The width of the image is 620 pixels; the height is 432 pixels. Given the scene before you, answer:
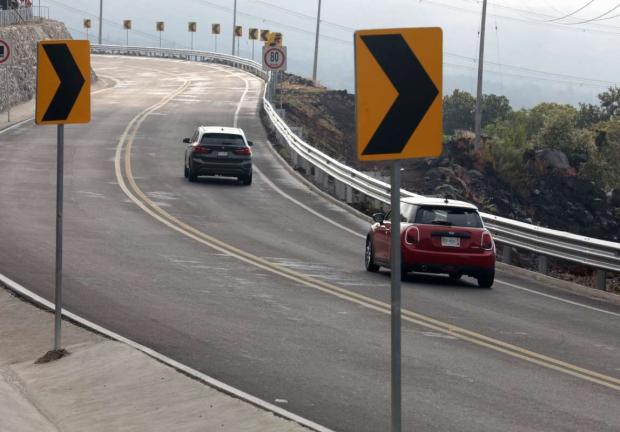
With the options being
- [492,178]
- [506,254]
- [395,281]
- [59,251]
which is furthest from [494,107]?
[395,281]

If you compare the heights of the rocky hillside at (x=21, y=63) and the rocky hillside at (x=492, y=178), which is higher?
the rocky hillside at (x=21, y=63)

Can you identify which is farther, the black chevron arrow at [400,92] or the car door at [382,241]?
the car door at [382,241]

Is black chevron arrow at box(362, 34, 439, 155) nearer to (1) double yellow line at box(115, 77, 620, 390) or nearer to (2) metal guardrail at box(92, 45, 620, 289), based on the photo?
(1) double yellow line at box(115, 77, 620, 390)

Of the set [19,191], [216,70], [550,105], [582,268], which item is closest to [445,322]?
[582,268]

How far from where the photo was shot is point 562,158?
7281 cm

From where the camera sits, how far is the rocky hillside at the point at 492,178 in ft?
185

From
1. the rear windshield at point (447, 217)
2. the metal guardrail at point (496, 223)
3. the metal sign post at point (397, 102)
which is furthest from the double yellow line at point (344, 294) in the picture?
the metal sign post at point (397, 102)

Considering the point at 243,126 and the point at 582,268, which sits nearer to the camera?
the point at 582,268

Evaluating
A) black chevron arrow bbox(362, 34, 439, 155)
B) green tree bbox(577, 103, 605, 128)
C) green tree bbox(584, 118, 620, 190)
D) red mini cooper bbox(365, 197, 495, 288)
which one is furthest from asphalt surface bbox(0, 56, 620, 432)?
green tree bbox(577, 103, 605, 128)

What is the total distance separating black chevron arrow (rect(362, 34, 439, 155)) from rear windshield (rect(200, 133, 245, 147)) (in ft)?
97.3

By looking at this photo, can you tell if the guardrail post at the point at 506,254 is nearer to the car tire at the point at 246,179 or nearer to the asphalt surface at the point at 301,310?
the asphalt surface at the point at 301,310

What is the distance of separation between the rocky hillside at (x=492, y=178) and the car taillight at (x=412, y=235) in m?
31.5

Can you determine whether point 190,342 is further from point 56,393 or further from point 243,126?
point 243,126

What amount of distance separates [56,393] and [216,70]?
8910 centimetres
